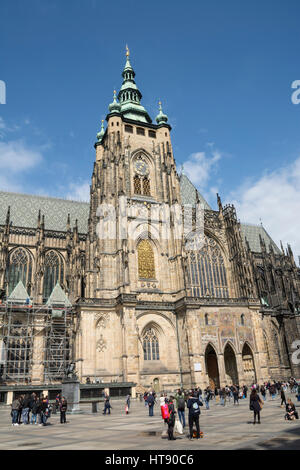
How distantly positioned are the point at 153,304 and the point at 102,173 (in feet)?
54.4

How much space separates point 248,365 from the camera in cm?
3750

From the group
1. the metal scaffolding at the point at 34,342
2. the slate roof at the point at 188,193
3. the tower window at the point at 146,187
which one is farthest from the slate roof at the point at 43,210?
the metal scaffolding at the point at 34,342

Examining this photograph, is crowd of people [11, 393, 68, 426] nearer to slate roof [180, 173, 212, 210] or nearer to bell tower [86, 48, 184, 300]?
bell tower [86, 48, 184, 300]

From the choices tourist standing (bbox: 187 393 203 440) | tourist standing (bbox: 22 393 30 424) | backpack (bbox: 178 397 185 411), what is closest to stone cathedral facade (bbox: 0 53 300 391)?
tourist standing (bbox: 22 393 30 424)

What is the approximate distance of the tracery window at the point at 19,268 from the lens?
42344mm

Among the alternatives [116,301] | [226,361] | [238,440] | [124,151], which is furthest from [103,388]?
[124,151]

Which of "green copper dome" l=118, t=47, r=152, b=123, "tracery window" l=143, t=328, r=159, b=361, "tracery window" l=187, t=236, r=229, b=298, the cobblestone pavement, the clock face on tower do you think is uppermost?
"green copper dome" l=118, t=47, r=152, b=123

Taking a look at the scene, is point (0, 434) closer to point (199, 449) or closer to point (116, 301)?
point (199, 449)

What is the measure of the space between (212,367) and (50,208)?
30.7 m

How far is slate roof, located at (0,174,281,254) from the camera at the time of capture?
161ft

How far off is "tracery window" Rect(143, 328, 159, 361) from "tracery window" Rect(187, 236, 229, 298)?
734 centimetres

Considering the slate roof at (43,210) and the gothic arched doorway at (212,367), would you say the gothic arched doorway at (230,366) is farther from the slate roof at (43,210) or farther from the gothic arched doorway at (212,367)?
the slate roof at (43,210)

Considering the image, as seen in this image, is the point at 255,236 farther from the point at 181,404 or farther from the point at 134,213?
the point at 181,404

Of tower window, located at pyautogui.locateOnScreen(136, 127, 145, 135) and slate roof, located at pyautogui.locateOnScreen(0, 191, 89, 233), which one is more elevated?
tower window, located at pyautogui.locateOnScreen(136, 127, 145, 135)
